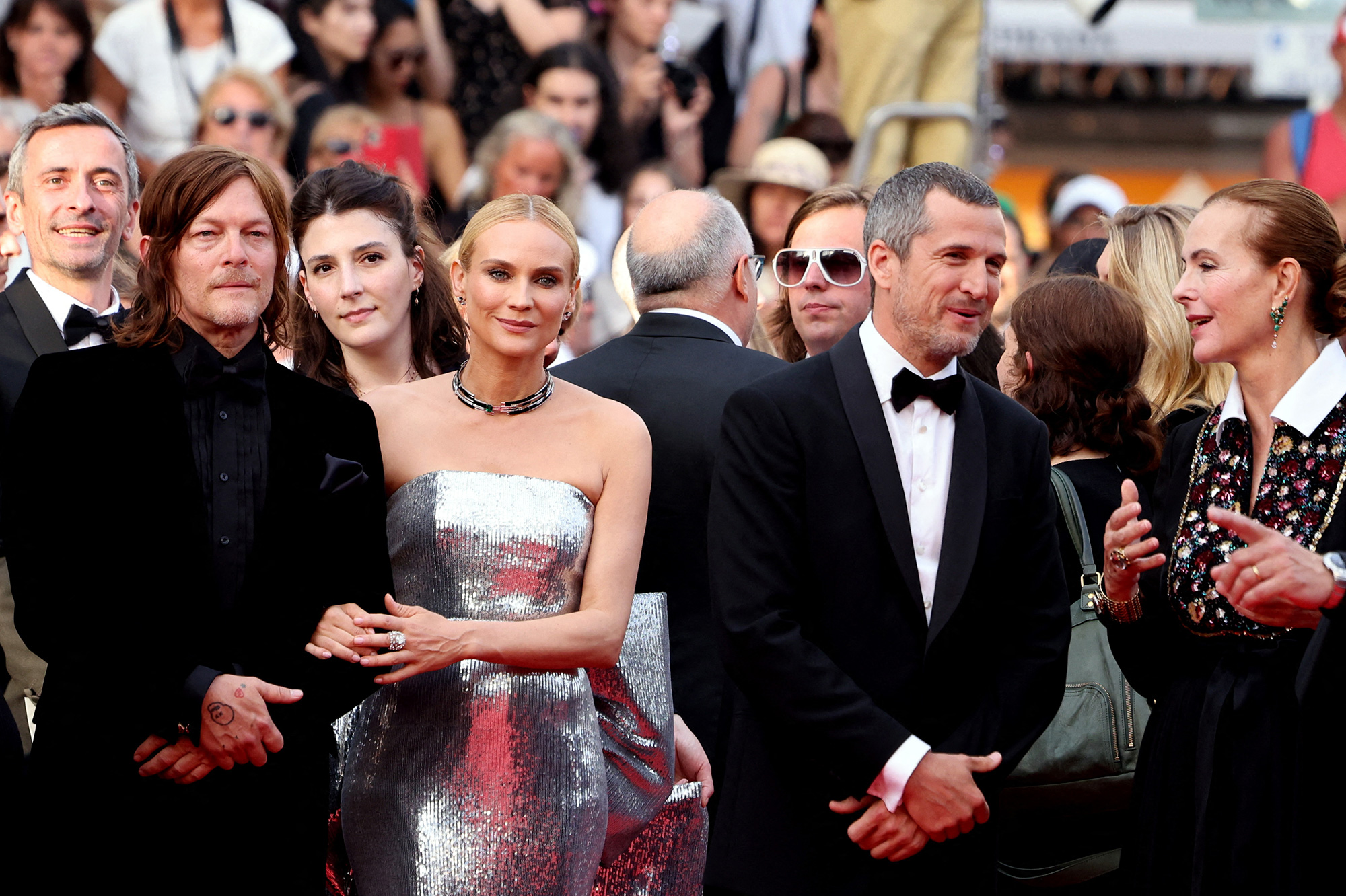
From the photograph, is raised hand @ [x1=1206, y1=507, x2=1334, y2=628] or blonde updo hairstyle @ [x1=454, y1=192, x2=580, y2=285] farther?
blonde updo hairstyle @ [x1=454, y1=192, x2=580, y2=285]

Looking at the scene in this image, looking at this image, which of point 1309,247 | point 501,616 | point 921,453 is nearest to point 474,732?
point 501,616

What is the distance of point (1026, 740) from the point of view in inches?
120

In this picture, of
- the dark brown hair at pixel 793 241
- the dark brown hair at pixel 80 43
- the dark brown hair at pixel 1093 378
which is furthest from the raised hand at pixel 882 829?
the dark brown hair at pixel 80 43

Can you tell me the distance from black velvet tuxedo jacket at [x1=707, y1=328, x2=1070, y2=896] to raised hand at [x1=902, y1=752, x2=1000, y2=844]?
0.06 meters

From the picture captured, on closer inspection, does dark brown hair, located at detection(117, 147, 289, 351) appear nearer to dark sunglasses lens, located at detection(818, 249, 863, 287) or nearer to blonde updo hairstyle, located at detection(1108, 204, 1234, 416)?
dark sunglasses lens, located at detection(818, 249, 863, 287)

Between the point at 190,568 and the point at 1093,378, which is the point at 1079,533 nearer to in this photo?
the point at 1093,378

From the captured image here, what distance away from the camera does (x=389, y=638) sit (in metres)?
2.91

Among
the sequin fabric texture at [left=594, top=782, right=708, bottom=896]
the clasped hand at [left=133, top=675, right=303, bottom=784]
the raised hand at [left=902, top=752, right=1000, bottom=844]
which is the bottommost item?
the sequin fabric texture at [left=594, top=782, right=708, bottom=896]

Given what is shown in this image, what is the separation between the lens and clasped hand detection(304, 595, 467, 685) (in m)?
2.89

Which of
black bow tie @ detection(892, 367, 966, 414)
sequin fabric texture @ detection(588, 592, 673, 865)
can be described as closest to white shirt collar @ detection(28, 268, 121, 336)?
sequin fabric texture @ detection(588, 592, 673, 865)

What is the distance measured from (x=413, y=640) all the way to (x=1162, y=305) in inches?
99.5

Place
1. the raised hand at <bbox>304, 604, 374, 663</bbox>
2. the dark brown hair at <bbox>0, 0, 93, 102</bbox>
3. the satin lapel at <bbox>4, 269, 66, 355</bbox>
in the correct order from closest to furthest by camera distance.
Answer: the raised hand at <bbox>304, 604, 374, 663</bbox> < the satin lapel at <bbox>4, 269, 66, 355</bbox> < the dark brown hair at <bbox>0, 0, 93, 102</bbox>

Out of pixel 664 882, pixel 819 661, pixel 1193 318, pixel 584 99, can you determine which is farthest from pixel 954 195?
pixel 584 99

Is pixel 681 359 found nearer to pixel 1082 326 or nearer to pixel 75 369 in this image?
pixel 1082 326
